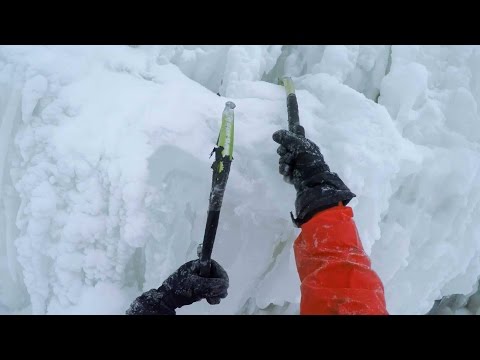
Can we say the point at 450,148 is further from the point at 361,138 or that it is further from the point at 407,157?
the point at 361,138

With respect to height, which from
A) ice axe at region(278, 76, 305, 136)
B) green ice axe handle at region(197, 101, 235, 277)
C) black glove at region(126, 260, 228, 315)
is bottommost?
black glove at region(126, 260, 228, 315)

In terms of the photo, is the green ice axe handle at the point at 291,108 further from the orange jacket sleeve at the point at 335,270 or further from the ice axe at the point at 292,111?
the orange jacket sleeve at the point at 335,270

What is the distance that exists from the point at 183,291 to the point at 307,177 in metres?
0.74

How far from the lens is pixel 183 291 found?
4.91ft

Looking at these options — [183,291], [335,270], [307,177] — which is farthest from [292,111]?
[183,291]

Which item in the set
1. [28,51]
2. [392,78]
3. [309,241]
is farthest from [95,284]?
[392,78]

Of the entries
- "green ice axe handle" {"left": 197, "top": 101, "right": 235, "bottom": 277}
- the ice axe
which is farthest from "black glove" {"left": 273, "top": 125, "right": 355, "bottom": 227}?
"green ice axe handle" {"left": 197, "top": 101, "right": 235, "bottom": 277}

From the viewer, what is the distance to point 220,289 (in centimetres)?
151

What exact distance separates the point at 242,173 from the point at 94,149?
74 cm

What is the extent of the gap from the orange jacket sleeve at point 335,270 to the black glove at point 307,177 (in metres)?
0.05

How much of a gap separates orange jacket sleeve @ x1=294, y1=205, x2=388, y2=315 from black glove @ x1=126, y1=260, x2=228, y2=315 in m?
0.34

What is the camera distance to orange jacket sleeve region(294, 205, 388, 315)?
1222 millimetres

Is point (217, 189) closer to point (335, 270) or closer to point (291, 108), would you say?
point (335, 270)

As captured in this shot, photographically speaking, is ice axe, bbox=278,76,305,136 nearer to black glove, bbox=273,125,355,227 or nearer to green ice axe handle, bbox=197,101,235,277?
black glove, bbox=273,125,355,227
